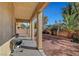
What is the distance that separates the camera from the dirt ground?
6.51 meters

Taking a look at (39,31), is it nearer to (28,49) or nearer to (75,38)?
(28,49)

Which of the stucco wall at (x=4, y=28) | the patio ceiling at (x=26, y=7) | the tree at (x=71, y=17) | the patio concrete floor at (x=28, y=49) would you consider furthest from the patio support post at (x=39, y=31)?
the tree at (x=71, y=17)

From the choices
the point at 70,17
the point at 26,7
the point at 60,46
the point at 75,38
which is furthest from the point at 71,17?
the point at 26,7

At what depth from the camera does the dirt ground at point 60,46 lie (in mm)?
6512

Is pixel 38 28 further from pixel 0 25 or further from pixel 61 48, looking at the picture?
pixel 0 25

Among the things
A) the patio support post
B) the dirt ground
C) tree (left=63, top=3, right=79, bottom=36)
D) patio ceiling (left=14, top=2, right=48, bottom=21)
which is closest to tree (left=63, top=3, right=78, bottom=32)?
tree (left=63, top=3, right=79, bottom=36)

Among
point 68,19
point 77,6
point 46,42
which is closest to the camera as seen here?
point 77,6

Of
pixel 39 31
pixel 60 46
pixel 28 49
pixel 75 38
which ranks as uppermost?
pixel 39 31

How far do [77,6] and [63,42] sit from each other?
59.5 inches

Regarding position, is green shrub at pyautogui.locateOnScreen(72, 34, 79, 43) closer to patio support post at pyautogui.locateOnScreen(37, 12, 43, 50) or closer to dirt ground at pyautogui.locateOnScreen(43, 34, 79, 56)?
dirt ground at pyautogui.locateOnScreen(43, 34, 79, 56)

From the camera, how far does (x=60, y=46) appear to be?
700cm

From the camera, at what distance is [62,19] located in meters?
6.57

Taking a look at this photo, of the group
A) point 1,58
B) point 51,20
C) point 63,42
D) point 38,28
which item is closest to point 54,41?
point 63,42

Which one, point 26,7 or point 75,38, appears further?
point 26,7
